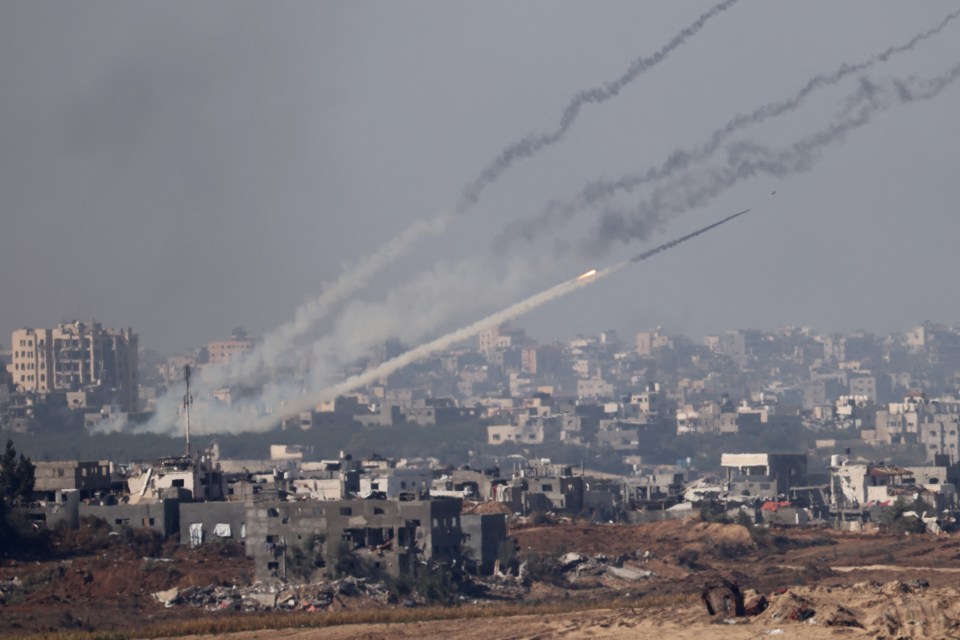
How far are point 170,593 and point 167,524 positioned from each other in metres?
11.9

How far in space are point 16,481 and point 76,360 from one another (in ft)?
352

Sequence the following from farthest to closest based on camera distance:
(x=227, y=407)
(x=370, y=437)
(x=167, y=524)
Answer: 1. (x=370, y=437)
2. (x=227, y=407)
3. (x=167, y=524)

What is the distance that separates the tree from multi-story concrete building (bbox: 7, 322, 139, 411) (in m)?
102

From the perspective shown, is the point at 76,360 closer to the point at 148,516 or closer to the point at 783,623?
the point at 148,516

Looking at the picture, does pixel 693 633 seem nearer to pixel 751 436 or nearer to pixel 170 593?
pixel 170 593

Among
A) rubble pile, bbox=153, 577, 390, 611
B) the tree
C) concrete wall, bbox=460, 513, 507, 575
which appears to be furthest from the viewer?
the tree

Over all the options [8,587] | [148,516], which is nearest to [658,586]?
[148,516]

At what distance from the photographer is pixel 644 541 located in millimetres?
72812

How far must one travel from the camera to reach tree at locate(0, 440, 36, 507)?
72.2 m

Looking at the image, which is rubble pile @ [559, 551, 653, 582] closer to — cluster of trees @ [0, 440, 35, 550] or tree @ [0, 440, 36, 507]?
cluster of trees @ [0, 440, 35, 550]

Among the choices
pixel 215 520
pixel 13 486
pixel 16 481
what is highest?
pixel 16 481

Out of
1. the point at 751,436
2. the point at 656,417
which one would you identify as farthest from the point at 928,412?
the point at 656,417

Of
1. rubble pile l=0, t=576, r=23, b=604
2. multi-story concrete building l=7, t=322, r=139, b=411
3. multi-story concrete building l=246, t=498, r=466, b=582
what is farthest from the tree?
multi-story concrete building l=7, t=322, r=139, b=411

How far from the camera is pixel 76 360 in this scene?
179500mm
